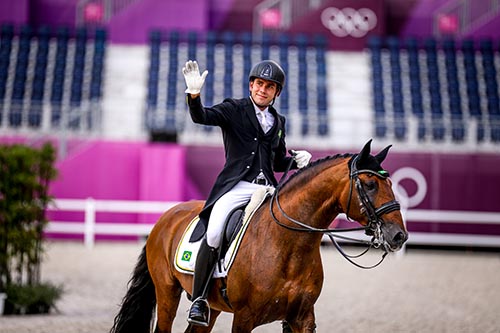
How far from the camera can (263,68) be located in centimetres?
511

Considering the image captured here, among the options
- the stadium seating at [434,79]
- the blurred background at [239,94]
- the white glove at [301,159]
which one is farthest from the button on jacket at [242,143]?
the stadium seating at [434,79]

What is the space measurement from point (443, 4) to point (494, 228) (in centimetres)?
841

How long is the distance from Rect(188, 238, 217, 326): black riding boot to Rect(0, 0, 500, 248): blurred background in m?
10.1

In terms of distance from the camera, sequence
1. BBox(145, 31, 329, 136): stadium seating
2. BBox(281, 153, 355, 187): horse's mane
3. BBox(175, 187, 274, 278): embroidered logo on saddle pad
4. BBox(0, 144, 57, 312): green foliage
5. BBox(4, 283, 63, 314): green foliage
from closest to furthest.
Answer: BBox(281, 153, 355, 187): horse's mane → BBox(175, 187, 274, 278): embroidered logo on saddle pad → BBox(0, 144, 57, 312): green foliage → BBox(4, 283, 63, 314): green foliage → BBox(145, 31, 329, 136): stadium seating

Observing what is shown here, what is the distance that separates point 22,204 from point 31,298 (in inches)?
40.1

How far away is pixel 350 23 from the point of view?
2252cm

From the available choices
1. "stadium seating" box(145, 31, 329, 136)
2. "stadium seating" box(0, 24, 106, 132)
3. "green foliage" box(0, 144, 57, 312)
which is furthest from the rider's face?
"stadium seating" box(0, 24, 106, 132)

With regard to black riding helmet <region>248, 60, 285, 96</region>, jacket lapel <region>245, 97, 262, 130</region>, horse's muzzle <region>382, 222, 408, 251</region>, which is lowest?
horse's muzzle <region>382, 222, 408, 251</region>

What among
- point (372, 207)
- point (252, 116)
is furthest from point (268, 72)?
point (372, 207)

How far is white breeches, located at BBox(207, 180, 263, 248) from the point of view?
5082mm

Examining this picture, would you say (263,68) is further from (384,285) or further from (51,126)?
(51,126)

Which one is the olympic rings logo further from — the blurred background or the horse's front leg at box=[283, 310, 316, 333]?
the horse's front leg at box=[283, 310, 316, 333]

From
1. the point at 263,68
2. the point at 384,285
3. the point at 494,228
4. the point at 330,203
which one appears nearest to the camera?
the point at 330,203

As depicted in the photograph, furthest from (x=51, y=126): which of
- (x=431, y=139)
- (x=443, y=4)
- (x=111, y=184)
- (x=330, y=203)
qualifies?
(x=330, y=203)
